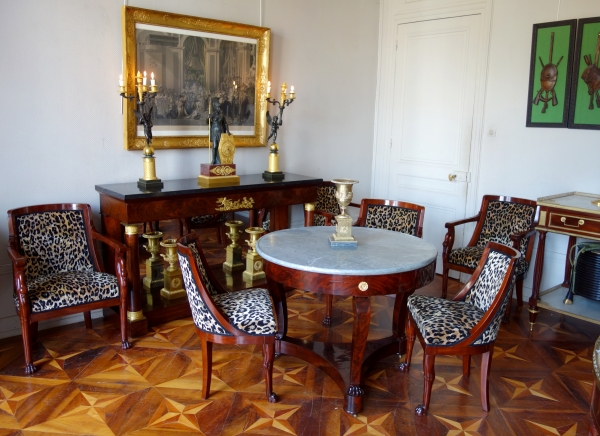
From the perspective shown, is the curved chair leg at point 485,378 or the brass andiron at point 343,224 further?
the brass andiron at point 343,224

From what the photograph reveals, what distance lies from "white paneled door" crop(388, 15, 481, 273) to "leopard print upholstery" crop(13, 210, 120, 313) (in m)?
3.21

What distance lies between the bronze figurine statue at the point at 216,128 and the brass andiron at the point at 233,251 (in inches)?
25.7

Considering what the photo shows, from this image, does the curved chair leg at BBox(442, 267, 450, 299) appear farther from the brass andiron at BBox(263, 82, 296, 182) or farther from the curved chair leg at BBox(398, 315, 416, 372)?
the brass andiron at BBox(263, 82, 296, 182)

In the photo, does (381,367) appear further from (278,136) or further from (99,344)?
(278,136)

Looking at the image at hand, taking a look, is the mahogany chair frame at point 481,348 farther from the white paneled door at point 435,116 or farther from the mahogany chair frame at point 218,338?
the white paneled door at point 435,116

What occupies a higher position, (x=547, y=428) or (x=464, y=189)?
(x=464, y=189)

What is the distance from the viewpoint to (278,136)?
480 cm

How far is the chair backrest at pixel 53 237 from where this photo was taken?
3.33m

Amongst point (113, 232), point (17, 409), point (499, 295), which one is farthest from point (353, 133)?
point (17, 409)

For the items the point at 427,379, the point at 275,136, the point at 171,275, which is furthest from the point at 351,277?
the point at 275,136

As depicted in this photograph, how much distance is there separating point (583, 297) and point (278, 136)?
2.87 m

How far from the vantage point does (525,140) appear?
4.45m

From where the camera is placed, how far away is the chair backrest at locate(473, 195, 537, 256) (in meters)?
4.23

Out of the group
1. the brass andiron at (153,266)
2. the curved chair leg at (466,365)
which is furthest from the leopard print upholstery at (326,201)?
the curved chair leg at (466,365)
